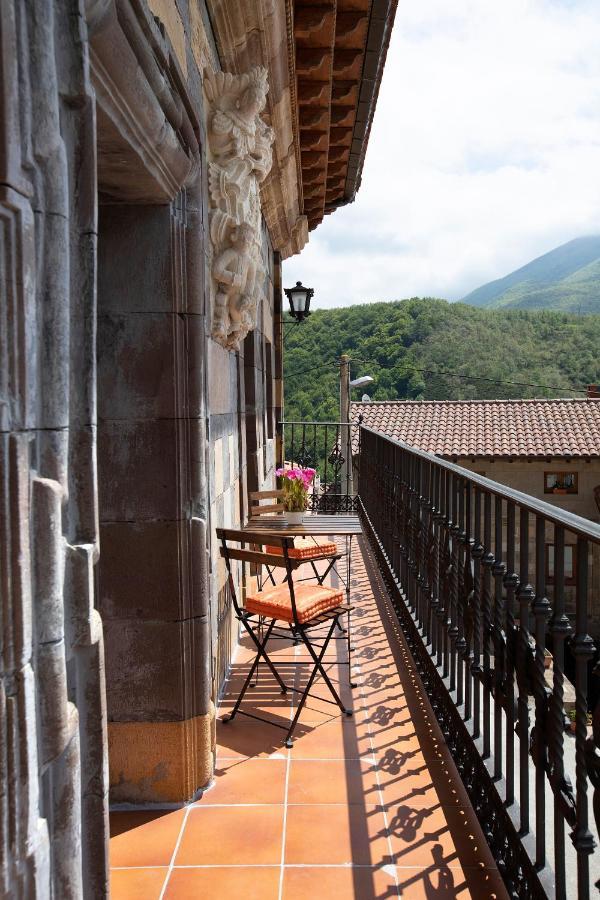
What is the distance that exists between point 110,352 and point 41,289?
54.2 inches

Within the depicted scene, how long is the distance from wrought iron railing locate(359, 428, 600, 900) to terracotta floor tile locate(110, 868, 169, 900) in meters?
0.94

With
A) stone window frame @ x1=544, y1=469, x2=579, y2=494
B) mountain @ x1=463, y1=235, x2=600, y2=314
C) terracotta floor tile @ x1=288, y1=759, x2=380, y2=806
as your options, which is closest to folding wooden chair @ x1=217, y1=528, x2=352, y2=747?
terracotta floor tile @ x1=288, y1=759, x2=380, y2=806

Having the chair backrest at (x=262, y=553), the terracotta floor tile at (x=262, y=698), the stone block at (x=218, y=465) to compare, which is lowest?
the terracotta floor tile at (x=262, y=698)

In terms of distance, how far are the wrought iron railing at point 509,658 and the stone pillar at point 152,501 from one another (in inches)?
35.7

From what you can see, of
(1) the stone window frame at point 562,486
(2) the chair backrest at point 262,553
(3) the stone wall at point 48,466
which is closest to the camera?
(3) the stone wall at point 48,466

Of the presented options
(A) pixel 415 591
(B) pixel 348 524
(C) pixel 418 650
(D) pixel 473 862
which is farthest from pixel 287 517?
(D) pixel 473 862

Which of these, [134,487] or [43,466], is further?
[134,487]

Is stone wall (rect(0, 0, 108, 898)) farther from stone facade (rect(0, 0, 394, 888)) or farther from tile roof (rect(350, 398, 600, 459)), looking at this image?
tile roof (rect(350, 398, 600, 459))

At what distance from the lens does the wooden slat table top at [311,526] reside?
166 inches

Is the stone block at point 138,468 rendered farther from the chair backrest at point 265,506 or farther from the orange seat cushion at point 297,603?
the chair backrest at point 265,506

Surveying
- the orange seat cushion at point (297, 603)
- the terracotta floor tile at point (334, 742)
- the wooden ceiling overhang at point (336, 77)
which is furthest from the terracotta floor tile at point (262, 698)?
the wooden ceiling overhang at point (336, 77)

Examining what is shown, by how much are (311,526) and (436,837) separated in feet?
7.27

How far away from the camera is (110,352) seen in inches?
102

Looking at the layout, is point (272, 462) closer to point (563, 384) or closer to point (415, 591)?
point (415, 591)
